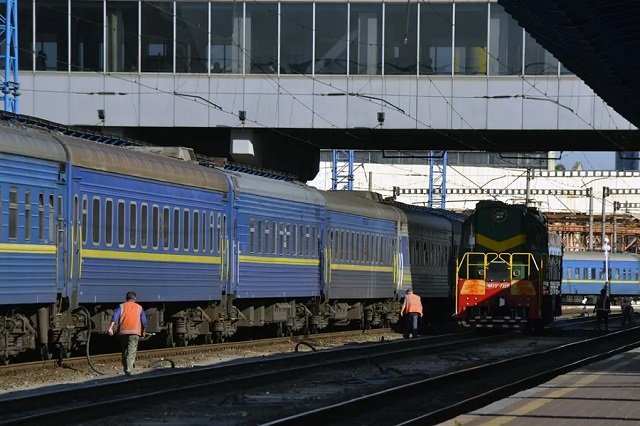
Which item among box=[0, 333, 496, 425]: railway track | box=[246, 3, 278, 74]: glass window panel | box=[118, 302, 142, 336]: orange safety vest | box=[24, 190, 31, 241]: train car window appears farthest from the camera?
box=[246, 3, 278, 74]: glass window panel

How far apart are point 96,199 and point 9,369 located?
3.94 m

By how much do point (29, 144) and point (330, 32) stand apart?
28.7m

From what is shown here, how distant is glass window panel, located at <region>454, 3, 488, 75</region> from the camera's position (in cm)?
4775

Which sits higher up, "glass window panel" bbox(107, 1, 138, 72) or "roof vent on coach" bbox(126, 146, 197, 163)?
"glass window panel" bbox(107, 1, 138, 72)

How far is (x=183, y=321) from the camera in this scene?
91.9 ft

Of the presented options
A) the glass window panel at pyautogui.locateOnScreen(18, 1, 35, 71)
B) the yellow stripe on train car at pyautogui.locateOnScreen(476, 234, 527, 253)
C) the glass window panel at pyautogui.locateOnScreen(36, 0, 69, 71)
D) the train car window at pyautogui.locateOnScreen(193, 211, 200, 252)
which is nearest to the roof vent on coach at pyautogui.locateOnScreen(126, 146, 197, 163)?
the train car window at pyautogui.locateOnScreen(193, 211, 200, 252)

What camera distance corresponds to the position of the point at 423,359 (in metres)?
28.2

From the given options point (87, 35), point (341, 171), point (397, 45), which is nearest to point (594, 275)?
point (341, 171)

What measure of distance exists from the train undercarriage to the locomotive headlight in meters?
4.75

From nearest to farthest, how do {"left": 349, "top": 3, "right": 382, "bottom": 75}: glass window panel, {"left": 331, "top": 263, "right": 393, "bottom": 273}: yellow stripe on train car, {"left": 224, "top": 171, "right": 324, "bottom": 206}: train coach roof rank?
{"left": 224, "top": 171, "right": 324, "bottom": 206}: train coach roof < {"left": 331, "top": 263, "right": 393, "bottom": 273}: yellow stripe on train car < {"left": 349, "top": 3, "right": 382, "bottom": 75}: glass window panel

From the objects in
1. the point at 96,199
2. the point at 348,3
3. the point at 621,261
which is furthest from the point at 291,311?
the point at 621,261

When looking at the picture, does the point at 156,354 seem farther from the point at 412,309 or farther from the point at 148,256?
the point at 412,309

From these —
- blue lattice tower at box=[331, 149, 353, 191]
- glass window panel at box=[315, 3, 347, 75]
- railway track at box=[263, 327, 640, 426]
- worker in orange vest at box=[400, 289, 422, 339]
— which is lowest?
railway track at box=[263, 327, 640, 426]

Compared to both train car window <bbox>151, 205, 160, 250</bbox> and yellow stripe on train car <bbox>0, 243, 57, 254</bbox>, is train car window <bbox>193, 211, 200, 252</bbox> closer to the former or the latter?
train car window <bbox>151, 205, 160, 250</bbox>
